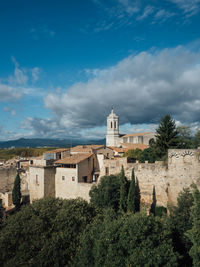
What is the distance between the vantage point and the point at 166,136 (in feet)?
110

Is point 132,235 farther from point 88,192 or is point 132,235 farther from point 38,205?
point 88,192

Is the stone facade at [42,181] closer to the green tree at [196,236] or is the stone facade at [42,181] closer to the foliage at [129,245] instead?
the foliage at [129,245]

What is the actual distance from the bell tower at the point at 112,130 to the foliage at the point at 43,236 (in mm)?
65531

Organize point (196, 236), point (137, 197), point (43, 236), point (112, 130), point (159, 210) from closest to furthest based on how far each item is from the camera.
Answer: point (196, 236) < point (43, 236) < point (159, 210) < point (137, 197) < point (112, 130)

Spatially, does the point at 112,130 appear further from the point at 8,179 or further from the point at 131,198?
the point at 131,198

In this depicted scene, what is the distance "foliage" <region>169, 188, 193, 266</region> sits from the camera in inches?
647

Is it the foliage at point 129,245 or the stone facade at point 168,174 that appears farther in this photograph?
the stone facade at point 168,174

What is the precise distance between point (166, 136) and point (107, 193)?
14044 mm

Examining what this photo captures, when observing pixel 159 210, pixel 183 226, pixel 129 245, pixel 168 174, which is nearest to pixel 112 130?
pixel 159 210

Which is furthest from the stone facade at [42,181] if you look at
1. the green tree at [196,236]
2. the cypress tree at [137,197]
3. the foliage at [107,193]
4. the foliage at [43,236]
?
the green tree at [196,236]

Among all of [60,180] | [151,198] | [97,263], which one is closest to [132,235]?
[97,263]

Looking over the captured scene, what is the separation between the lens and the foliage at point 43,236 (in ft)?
48.2

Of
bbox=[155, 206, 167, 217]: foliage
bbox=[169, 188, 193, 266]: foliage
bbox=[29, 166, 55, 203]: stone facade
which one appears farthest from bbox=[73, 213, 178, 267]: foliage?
bbox=[29, 166, 55, 203]: stone facade

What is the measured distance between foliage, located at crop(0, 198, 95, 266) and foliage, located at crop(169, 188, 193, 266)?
7409mm
